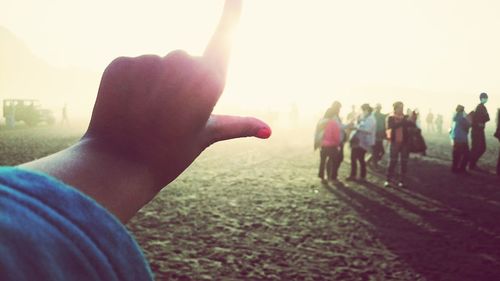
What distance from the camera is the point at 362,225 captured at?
23.2 feet

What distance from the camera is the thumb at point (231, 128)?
1077 millimetres

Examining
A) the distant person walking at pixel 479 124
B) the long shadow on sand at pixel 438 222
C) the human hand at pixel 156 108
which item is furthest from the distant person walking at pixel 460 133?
the human hand at pixel 156 108

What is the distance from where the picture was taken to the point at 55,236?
474 millimetres

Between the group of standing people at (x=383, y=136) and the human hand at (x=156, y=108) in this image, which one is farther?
the group of standing people at (x=383, y=136)

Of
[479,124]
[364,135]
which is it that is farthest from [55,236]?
[479,124]

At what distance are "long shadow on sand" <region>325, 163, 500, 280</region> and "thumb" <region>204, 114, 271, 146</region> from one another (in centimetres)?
444

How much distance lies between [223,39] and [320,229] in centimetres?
607

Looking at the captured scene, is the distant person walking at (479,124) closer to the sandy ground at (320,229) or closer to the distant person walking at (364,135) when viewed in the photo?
the sandy ground at (320,229)

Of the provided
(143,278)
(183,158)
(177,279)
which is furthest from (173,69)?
(177,279)

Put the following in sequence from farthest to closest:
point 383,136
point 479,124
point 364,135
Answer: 1. point 383,136
2. point 479,124
3. point 364,135

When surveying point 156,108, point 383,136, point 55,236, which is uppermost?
point 156,108

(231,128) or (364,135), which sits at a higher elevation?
(231,128)

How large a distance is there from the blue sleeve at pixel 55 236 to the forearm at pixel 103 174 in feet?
0.66

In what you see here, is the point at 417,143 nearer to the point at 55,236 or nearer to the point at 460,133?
the point at 460,133
